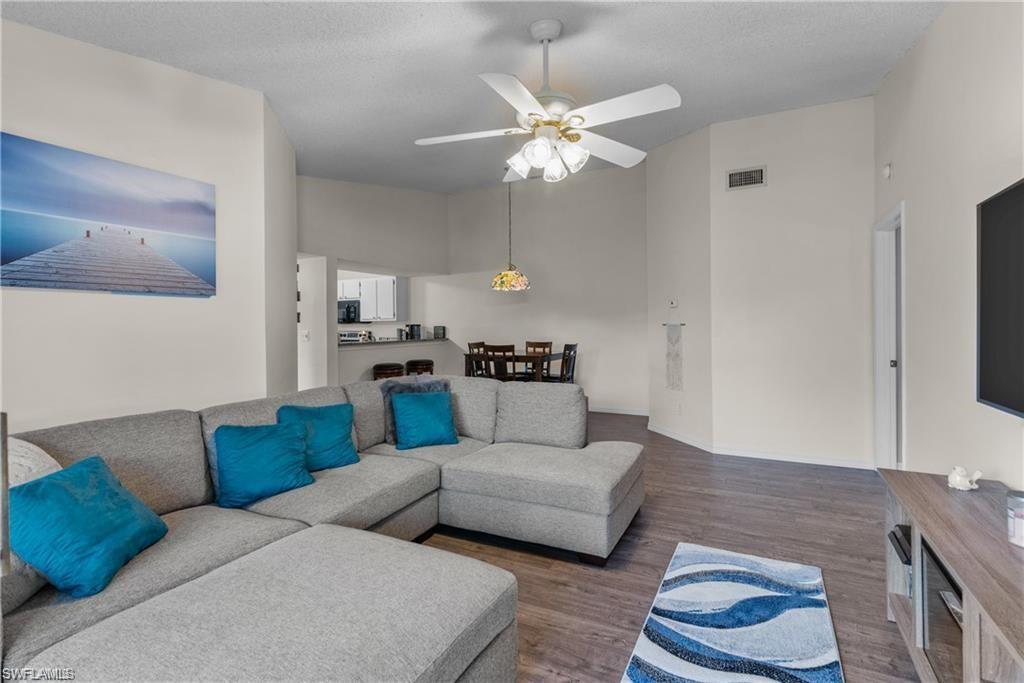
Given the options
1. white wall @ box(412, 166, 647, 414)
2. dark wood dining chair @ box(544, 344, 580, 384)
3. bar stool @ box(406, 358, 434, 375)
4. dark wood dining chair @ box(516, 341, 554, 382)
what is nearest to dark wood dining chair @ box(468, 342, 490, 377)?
dark wood dining chair @ box(516, 341, 554, 382)

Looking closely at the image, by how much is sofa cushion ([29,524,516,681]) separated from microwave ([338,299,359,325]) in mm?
6408

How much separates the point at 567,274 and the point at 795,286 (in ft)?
10.6

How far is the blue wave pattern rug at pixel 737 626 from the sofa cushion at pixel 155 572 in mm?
1435

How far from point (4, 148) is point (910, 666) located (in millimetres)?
4600

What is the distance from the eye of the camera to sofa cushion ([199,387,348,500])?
233 centimetres

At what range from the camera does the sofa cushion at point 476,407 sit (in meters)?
3.46

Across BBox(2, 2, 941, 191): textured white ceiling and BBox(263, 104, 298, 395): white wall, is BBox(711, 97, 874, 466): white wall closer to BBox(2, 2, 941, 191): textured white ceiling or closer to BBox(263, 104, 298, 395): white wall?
BBox(2, 2, 941, 191): textured white ceiling

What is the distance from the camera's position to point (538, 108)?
2801mm

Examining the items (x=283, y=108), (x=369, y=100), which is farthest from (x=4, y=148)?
(x=369, y=100)

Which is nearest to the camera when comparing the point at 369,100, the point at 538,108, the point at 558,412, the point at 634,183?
the point at 538,108

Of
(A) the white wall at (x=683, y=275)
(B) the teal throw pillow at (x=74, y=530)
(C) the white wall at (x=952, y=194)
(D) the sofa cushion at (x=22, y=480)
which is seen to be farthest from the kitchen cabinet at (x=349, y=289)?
(C) the white wall at (x=952, y=194)

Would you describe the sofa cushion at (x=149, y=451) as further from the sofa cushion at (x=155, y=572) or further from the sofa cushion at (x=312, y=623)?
the sofa cushion at (x=312, y=623)

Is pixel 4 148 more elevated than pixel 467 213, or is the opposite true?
pixel 467 213

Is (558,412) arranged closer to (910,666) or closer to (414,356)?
(910,666)
